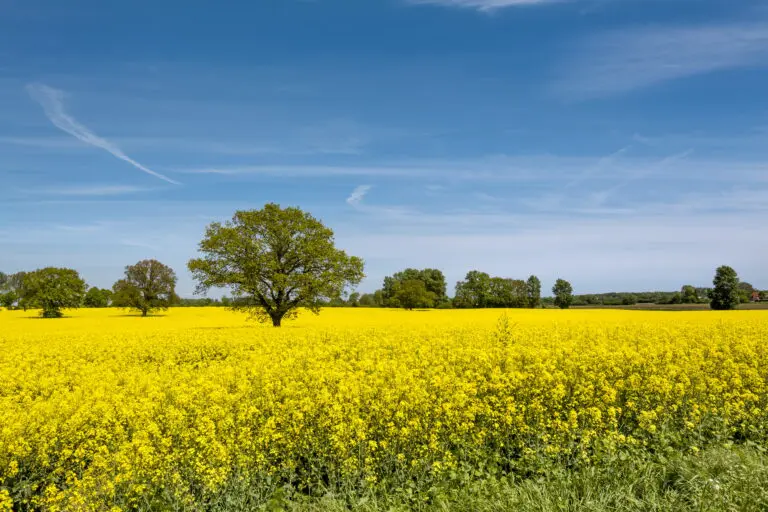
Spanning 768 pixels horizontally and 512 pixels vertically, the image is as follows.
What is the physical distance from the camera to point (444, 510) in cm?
556

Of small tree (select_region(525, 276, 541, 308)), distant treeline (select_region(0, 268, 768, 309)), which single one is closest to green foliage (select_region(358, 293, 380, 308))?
distant treeline (select_region(0, 268, 768, 309))

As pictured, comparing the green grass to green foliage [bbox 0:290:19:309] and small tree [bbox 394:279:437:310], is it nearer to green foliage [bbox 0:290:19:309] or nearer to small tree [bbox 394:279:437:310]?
small tree [bbox 394:279:437:310]

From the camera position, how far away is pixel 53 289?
187 ft

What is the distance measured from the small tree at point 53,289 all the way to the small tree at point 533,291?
77.7 meters

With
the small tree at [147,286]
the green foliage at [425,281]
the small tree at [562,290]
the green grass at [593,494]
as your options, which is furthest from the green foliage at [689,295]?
the green grass at [593,494]

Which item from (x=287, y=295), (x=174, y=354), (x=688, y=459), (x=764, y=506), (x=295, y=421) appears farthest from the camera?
(x=287, y=295)

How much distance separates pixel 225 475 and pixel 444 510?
280 centimetres

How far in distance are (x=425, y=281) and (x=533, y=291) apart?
24.8 m

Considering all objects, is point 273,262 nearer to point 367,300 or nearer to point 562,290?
point 367,300

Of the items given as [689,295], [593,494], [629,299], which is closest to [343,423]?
[593,494]

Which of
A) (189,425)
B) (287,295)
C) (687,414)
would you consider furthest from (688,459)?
(287,295)

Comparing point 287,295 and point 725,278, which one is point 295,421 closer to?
point 287,295

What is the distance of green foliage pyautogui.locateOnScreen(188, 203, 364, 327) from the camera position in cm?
3388

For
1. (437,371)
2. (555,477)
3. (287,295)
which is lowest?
(555,477)
